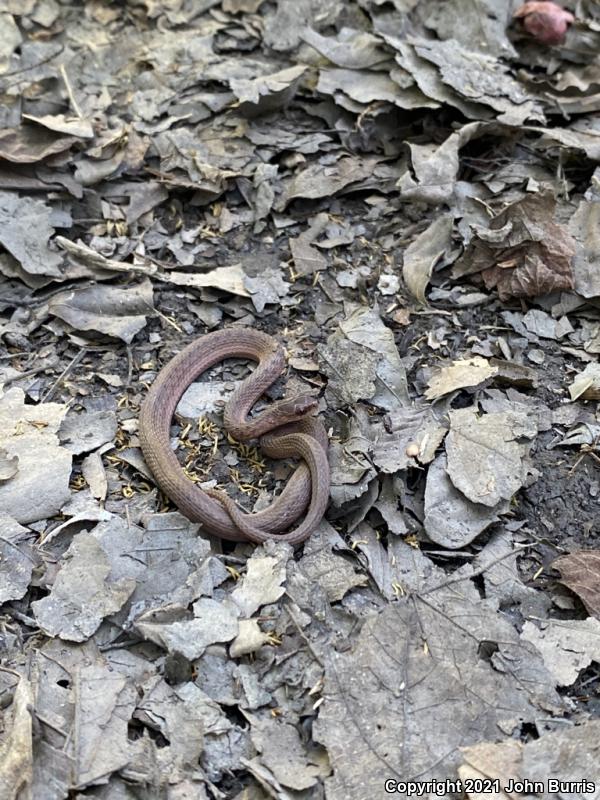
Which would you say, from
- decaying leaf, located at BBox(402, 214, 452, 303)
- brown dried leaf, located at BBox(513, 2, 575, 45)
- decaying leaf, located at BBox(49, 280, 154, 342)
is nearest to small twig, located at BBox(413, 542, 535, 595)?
decaying leaf, located at BBox(402, 214, 452, 303)

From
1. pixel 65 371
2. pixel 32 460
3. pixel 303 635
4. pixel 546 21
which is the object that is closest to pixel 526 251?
pixel 546 21

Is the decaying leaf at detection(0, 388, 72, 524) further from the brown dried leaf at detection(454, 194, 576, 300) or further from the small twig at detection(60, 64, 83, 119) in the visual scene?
the brown dried leaf at detection(454, 194, 576, 300)

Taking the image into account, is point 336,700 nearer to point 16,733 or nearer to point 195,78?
point 16,733

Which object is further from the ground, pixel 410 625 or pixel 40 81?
pixel 40 81

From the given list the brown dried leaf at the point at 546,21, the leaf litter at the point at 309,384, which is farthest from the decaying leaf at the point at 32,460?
the brown dried leaf at the point at 546,21

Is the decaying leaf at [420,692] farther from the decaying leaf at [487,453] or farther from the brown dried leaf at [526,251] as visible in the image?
the brown dried leaf at [526,251]

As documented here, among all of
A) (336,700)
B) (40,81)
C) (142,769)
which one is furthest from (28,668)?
(40,81)
